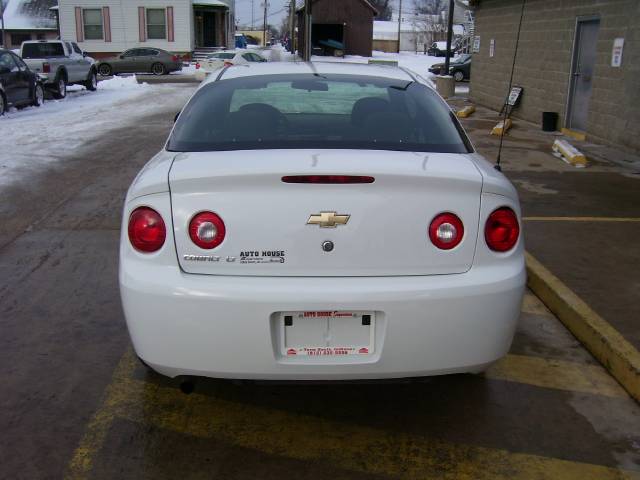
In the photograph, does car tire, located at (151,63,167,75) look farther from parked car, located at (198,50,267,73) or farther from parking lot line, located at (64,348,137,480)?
parking lot line, located at (64,348,137,480)

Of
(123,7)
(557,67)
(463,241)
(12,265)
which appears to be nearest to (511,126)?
(557,67)

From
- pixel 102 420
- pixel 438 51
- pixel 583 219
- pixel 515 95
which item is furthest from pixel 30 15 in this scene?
pixel 102 420

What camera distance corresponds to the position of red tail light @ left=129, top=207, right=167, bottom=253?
9.92 ft

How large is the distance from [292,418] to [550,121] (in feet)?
41.1

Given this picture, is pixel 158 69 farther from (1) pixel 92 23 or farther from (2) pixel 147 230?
(2) pixel 147 230

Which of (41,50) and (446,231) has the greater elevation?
(41,50)

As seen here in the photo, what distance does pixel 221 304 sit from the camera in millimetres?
2883

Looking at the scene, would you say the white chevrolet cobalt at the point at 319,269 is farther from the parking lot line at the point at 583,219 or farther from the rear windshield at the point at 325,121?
the parking lot line at the point at 583,219

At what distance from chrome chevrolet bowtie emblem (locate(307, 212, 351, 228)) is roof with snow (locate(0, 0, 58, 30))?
63354 millimetres

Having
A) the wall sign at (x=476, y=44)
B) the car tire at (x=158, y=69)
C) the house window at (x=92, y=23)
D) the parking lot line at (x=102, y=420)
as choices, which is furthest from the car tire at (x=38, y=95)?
the house window at (x=92, y=23)

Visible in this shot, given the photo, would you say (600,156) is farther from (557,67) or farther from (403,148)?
(403,148)

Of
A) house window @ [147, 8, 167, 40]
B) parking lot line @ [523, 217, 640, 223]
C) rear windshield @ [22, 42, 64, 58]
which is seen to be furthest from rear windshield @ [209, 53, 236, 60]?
parking lot line @ [523, 217, 640, 223]

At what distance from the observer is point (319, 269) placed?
116 inches

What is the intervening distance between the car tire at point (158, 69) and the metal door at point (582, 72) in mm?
27368
